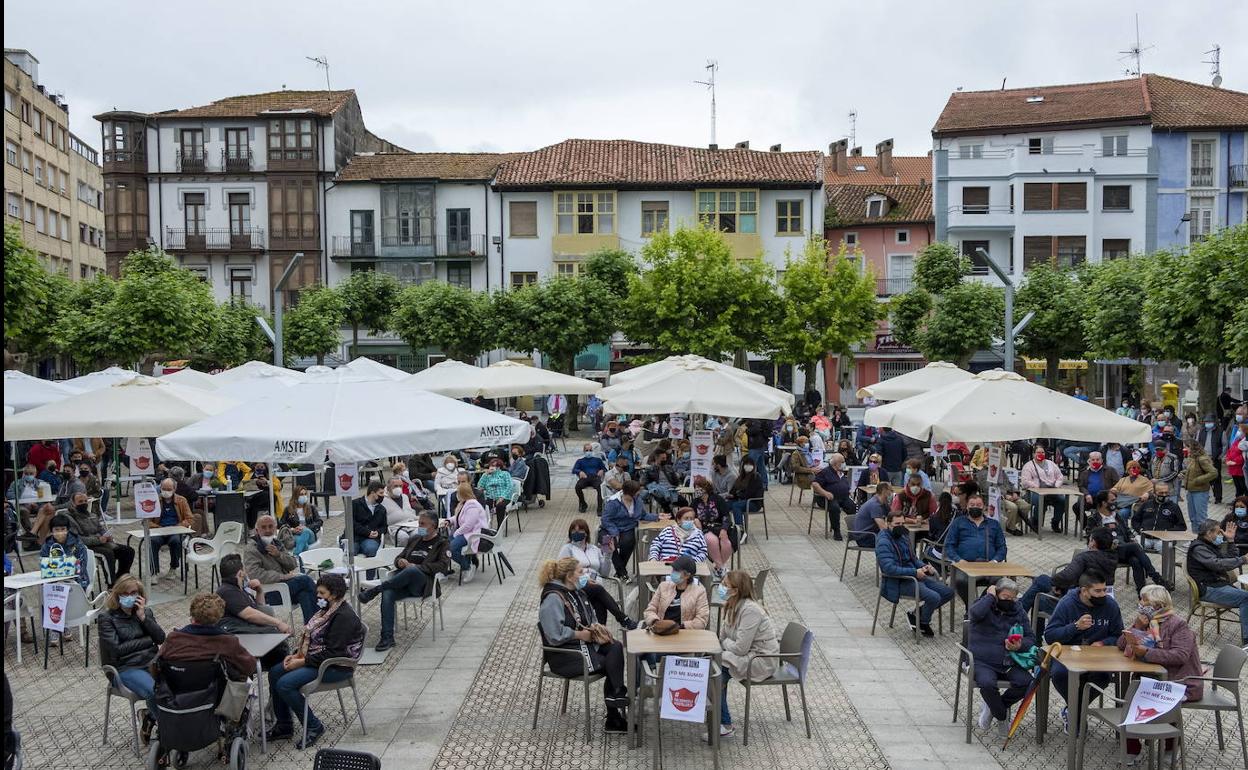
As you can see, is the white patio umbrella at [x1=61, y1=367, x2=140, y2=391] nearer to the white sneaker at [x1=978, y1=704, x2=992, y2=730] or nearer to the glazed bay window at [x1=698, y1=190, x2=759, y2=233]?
the white sneaker at [x1=978, y1=704, x2=992, y2=730]

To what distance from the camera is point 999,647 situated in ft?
27.3

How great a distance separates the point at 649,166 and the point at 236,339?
782 inches

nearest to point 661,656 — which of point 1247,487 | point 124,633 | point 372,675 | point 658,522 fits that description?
point 372,675

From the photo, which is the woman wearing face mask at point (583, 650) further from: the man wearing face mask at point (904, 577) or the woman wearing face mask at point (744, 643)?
the man wearing face mask at point (904, 577)

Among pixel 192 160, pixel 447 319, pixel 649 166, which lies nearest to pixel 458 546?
pixel 447 319

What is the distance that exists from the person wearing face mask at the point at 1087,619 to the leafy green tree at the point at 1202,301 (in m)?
15.2

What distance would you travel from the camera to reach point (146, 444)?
15.6 meters

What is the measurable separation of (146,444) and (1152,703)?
13689 millimetres

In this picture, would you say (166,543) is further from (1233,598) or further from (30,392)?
(1233,598)

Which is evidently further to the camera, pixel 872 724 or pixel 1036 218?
pixel 1036 218

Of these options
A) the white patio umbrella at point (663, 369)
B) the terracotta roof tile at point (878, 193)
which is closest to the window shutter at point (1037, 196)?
the terracotta roof tile at point (878, 193)

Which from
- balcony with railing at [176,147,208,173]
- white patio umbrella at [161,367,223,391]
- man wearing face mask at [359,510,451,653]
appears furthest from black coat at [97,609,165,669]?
balcony with railing at [176,147,208,173]

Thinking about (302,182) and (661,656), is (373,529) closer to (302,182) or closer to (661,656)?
(661,656)

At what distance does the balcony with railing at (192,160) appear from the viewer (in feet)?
158
